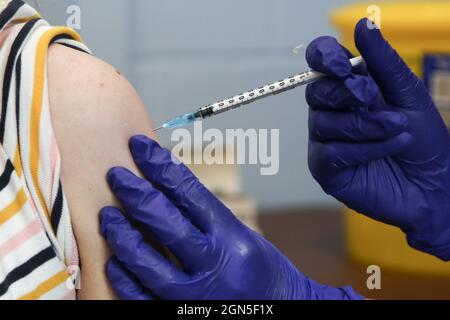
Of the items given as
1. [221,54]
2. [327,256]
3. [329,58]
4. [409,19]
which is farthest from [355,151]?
[221,54]

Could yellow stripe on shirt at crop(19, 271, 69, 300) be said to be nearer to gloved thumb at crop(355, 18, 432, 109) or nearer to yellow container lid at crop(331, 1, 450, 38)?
gloved thumb at crop(355, 18, 432, 109)

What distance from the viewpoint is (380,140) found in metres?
1.29

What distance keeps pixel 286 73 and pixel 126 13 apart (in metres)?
0.57

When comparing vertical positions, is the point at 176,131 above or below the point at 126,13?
below

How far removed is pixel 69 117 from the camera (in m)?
1.00

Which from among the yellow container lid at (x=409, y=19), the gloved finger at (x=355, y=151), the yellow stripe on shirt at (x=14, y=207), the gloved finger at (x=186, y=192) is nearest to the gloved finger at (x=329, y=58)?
the gloved finger at (x=355, y=151)

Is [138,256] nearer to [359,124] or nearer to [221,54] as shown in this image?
[359,124]

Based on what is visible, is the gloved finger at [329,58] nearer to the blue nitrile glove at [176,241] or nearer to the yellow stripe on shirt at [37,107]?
the blue nitrile glove at [176,241]

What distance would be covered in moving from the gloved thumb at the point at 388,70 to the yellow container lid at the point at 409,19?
94 cm

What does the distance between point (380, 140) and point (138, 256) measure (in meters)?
0.47

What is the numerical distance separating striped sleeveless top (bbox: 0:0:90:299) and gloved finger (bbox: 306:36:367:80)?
395 mm

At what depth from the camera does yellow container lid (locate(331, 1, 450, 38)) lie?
7.37 feet
